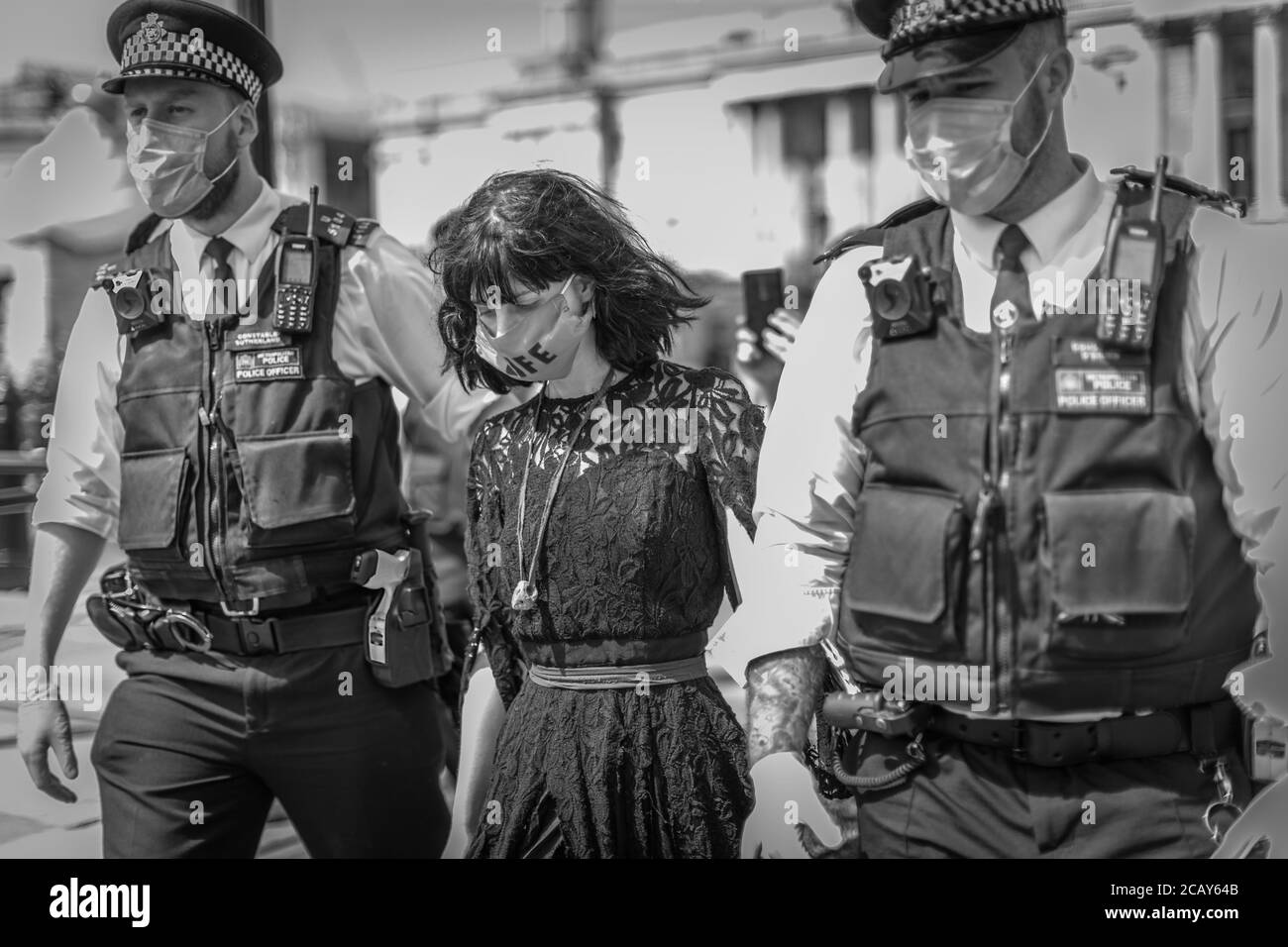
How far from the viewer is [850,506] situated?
2207 mm

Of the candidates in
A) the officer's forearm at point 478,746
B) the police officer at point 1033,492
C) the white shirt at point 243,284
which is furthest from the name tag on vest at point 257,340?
the police officer at point 1033,492

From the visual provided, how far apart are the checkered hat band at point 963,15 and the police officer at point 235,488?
4.10 ft

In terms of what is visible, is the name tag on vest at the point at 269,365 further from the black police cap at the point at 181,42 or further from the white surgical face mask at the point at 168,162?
the black police cap at the point at 181,42

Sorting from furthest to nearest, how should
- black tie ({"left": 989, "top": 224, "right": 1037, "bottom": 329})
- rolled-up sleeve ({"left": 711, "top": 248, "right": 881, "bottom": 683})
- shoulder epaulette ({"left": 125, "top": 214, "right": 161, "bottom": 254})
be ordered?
shoulder epaulette ({"left": 125, "top": 214, "right": 161, "bottom": 254}) < rolled-up sleeve ({"left": 711, "top": 248, "right": 881, "bottom": 683}) < black tie ({"left": 989, "top": 224, "right": 1037, "bottom": 329})

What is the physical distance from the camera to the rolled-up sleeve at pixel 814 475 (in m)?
2.21

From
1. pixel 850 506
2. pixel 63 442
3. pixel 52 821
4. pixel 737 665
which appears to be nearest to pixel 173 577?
pixel 63 442

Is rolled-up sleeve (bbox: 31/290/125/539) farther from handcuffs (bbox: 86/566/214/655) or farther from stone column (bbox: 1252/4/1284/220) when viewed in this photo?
stone column (bbox: 1252/4/1284/220)

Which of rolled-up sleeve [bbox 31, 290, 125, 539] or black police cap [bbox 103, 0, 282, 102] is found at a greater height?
black police cap [bbox 103, 0, 282, 102]

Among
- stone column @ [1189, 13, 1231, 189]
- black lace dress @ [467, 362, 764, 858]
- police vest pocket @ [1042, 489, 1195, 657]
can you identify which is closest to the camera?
police vest pocket @ [1042, 489, 1195, 657]

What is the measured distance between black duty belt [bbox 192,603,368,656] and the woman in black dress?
49cm

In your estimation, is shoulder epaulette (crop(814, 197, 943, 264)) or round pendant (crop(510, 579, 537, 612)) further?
round pendant (crop(510, 579, 537, 612))

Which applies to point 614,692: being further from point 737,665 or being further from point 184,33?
point 184,33

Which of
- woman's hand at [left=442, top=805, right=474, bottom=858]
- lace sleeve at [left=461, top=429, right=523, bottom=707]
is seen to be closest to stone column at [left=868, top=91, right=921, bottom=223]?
lace sleeve at [left=461, top=429, right=523, bottom=707]

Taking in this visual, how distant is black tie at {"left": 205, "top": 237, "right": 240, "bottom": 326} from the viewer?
289 cm
